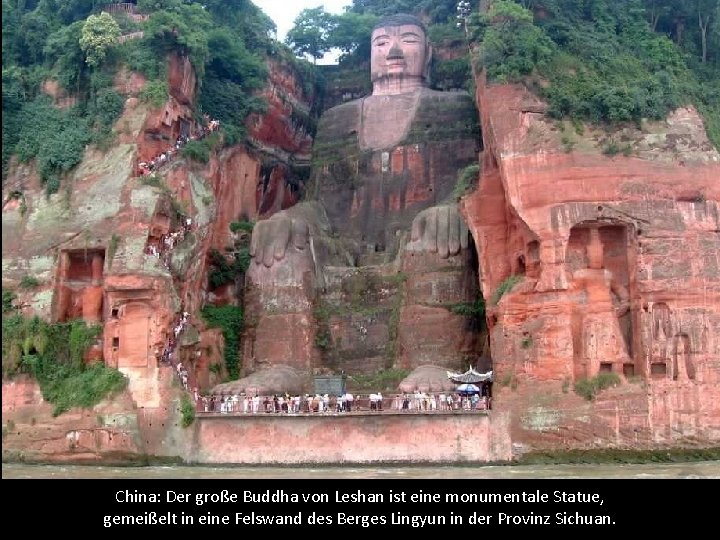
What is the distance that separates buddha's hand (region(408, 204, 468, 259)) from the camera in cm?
3603

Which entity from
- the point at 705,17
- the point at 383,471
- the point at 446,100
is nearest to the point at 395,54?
the point at 446,100

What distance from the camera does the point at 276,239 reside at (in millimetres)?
37438

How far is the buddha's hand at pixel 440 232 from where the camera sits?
118 feet

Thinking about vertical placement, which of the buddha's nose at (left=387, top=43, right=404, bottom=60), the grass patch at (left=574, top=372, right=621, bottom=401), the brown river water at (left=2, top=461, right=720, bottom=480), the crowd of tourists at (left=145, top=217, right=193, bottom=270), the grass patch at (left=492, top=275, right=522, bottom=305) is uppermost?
the buddha's nose at (left=387, top=43, right=404, bottom=60)

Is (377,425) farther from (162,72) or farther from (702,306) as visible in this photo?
(162,72)

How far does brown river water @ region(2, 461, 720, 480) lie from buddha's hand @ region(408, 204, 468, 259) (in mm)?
8814

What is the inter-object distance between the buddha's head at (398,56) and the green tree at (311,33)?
22.0 ft

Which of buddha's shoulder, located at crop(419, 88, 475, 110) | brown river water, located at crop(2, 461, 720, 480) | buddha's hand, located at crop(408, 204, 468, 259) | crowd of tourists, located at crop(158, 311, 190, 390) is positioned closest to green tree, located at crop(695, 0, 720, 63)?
buddha's shoulder, located at crop(419, 88, 475, 110)

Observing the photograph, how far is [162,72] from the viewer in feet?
116

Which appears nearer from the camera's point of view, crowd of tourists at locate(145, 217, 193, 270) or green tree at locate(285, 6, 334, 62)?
crowd of tourists at locate(145, 217, 193, 270)

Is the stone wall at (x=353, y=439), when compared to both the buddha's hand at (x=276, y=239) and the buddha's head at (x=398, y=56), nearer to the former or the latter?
the buddha's hand at (x=276, y=239)

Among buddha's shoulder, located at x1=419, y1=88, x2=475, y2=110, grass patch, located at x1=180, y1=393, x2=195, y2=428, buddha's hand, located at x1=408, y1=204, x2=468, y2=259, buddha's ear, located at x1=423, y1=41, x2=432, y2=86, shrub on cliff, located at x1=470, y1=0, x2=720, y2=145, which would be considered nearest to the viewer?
grass patch, located at x1=180, y1=393, x2=195, y2=428

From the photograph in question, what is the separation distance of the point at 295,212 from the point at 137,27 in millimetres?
8757

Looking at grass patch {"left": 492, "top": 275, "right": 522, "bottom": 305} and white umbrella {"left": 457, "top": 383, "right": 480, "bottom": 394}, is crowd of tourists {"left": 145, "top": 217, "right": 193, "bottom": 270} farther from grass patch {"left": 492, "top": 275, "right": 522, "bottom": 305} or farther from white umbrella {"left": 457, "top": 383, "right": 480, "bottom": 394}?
grass patch {"left": 492, "top": 275, "right": 522, "bottom": 305}
